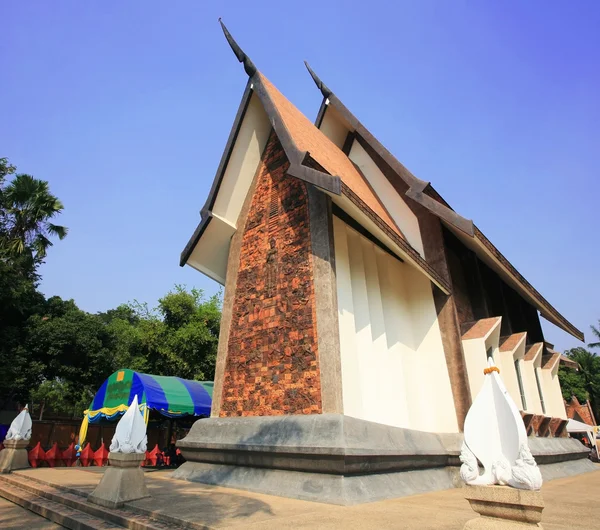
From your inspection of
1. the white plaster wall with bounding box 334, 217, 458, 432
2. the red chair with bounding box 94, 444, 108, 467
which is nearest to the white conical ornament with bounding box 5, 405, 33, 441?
the red chair with bounding box 94, 444, 108, 467

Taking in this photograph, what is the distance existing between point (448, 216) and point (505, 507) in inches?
225

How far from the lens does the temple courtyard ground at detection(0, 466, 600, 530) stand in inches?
144

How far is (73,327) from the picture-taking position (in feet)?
59.0

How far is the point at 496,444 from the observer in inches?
102

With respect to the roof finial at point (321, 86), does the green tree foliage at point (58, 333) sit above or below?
below

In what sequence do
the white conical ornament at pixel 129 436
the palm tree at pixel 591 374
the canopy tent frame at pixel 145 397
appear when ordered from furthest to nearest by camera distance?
the palm tree at pixel 591 374 → the canopy tent frame at pixel 145 397 → the white conical ornament at pixel 129 436

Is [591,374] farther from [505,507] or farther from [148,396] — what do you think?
[505,507]

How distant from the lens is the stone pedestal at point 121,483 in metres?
4.52

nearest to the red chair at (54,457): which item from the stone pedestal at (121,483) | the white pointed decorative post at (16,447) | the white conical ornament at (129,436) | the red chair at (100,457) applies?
the red chair at (100,457)

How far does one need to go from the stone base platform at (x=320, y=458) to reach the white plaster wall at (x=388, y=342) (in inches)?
20.5

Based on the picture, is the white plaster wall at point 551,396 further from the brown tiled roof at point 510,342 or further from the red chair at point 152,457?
the red chair at point 152,457

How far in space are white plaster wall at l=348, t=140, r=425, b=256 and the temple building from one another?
0.14 feet

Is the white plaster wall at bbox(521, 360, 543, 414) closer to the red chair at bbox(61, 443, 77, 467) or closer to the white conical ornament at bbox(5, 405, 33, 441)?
the white conical ornament at bbox(5, 405, 33, 441)

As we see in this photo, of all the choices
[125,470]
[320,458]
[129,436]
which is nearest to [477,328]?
[320,458]
